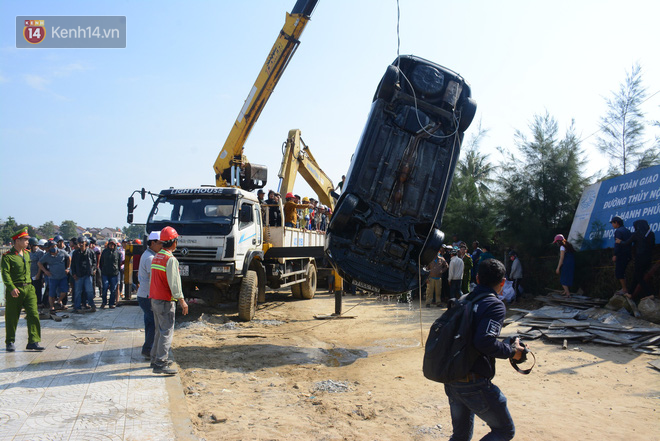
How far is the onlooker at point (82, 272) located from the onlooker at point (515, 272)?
10.3 meters

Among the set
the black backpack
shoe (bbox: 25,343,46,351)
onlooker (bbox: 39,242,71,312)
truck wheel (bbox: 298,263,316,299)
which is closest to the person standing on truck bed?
truck wheel (bbox: 298,263,316,299)

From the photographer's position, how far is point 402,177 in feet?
24.3

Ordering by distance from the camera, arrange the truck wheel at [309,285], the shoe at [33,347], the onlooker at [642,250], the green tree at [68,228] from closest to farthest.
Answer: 1. the shoe at [33,347]
2. the onlooker at [642,250]
3. the truck wheel at [309,285]
4. the green tree at [68,228]

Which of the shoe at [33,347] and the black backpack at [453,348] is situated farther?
the shoe at [33,347]

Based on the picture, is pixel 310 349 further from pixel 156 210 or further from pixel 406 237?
pixel 156 210

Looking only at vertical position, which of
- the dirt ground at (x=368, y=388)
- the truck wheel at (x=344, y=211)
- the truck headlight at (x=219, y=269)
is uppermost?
the truck wheel at (x=344, y=211)

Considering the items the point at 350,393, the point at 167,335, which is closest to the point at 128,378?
the point at 167,335

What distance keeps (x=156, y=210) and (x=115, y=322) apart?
2.48m

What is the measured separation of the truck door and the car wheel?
4.35 m

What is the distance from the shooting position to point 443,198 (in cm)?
738

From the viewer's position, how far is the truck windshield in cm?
984

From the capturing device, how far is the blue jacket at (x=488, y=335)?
9.53 feet

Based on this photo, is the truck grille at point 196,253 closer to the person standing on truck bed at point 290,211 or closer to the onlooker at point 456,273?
the person standing on truck bed at point 290,211

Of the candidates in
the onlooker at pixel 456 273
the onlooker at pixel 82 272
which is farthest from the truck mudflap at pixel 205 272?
the onlooker at pixel 456 273
